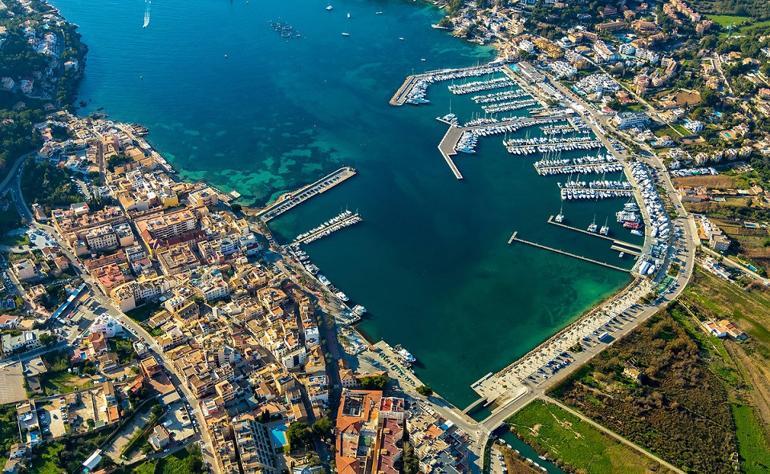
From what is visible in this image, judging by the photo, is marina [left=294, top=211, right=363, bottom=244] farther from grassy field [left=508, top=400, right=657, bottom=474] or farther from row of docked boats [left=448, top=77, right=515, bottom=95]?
row of docked boats [left=448, top=77, right=515, bottom=95]

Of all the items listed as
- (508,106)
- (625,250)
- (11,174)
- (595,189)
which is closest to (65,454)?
(11,174)

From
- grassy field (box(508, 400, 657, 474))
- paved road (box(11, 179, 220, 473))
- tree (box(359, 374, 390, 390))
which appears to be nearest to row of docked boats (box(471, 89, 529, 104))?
tree (box(359, 374, 390, 390))

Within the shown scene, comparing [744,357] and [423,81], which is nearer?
[744,357]

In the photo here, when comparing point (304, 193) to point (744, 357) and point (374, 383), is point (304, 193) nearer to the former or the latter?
point (374, 383)

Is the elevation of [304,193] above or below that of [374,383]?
above

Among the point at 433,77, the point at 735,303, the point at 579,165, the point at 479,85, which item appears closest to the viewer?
the point at 735,303

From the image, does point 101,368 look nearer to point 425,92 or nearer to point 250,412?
point 250,412
